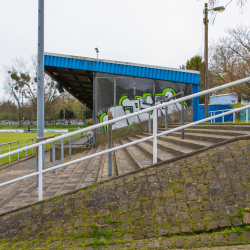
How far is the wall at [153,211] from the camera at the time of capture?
272 centimetres

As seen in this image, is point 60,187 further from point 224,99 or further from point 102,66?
point 224,99

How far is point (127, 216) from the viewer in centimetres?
293

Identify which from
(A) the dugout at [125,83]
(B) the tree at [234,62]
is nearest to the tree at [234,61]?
(B) the tree at [234,62]

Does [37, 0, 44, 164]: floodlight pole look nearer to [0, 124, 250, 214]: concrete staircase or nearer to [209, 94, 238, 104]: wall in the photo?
[0, 124, 250, 214]: concrete staircase

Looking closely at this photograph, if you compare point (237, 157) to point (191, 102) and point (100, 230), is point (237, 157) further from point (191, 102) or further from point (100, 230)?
point (191, 102)

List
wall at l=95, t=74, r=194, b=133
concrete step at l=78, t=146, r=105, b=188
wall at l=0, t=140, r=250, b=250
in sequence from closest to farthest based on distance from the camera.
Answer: wall at l=0, t=140, r=250, b=250, concrete step at l=78, t=146, r=105, b=188, wall at l=95, t=74, r=194, b=133

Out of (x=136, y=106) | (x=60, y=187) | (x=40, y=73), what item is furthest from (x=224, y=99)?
(x=60, y=187)

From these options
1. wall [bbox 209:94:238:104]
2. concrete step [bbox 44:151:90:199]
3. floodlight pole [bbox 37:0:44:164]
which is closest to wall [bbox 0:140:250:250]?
concrete step [bbox 44:151:90:199]

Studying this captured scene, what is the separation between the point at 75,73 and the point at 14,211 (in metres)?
9.50

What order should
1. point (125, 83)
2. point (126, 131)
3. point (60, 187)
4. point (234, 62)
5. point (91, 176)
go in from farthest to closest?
point (234, 62), point (125, 83), point (126, 131), point (91, 176), point (60, 187)

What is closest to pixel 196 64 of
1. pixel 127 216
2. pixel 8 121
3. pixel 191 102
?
pixel 191 102

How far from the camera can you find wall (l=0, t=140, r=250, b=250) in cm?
272

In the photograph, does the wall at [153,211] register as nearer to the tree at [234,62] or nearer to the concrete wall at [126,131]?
the concrete wall at [126,131]

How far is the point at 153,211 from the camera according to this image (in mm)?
2896
